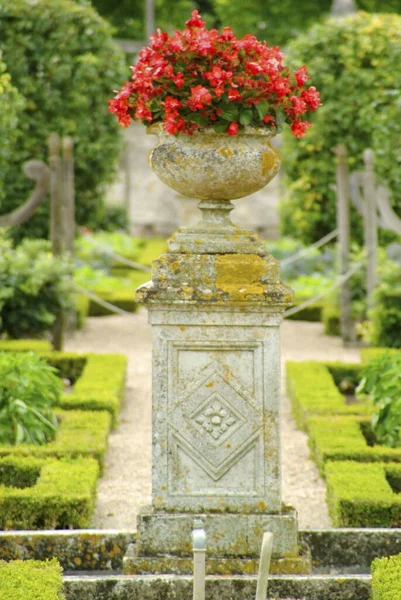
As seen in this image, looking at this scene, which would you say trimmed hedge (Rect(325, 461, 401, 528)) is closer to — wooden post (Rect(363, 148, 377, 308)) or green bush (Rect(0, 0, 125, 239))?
wooden post (Rect(363, 148, 377, 308))

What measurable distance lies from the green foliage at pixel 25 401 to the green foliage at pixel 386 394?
2170mm

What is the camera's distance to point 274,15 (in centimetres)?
2923

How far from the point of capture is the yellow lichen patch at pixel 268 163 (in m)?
4.91

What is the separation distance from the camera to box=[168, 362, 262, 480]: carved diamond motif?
4.83m

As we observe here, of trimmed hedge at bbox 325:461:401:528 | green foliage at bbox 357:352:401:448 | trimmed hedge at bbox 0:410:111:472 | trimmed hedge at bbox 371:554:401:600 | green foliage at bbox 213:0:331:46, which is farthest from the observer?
green foliage at bbox 213:0:331:46

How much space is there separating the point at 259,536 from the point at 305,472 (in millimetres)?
2315

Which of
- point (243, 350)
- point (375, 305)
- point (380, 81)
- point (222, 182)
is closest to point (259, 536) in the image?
point (243, 350)

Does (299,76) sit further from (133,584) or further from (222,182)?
(133,584)

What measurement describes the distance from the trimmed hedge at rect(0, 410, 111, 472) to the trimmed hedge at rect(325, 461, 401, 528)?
5.05 feet

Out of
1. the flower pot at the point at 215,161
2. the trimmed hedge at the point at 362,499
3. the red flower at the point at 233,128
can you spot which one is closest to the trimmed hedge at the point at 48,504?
the trimmed hedge at the point at 362,499

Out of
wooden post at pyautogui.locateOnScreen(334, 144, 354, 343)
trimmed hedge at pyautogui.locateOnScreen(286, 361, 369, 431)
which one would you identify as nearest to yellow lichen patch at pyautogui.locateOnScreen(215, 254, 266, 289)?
trimmed hedge at pyautogui.locateOnScreen(286, 361, 369, 431)

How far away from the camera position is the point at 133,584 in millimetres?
4512

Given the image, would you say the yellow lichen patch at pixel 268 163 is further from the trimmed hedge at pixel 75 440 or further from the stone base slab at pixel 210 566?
the trimmed hedge at pixel 75 440

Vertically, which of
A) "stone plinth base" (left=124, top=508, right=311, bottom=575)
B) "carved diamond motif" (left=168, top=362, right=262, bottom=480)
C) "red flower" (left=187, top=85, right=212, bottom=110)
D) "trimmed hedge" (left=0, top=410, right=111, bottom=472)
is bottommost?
"trimmed hedge" (left=0, top=410, right=111, bottom=472)
